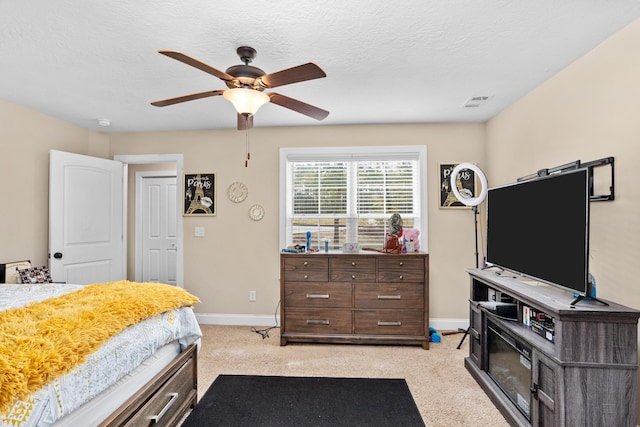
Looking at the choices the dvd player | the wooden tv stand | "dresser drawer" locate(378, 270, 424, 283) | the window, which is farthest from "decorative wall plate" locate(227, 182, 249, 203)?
the wooden tv stand

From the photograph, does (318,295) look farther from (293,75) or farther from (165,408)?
(293,75)

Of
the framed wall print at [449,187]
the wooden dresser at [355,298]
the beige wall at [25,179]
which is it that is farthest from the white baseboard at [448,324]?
the beige wall at [25,179]

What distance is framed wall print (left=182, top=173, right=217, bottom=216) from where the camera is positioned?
4.16 meters

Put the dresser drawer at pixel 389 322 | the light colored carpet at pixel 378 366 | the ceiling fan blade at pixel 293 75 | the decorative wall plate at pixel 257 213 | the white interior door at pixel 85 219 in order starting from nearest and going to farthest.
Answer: the ceiling fan blade at pixel 293 75
the light colored carpet at pixel 378 366
the dresser drawer at pixel 389 322
the white interior door at pixel 85 219
the decorative wall plate at pixel 257 213

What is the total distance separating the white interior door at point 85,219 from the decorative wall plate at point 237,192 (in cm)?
144

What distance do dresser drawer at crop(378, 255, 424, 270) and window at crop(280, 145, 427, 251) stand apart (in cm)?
53

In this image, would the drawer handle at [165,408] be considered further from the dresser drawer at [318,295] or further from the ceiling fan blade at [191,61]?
the ceiling fan blade at [191,61]

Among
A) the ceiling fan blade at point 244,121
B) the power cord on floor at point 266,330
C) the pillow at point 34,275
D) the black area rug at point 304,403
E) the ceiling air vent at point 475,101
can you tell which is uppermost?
the ceiling air vent at point 475,101

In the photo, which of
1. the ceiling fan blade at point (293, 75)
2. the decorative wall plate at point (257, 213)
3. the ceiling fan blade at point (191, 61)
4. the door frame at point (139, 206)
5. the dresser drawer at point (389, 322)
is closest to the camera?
the ceiling fan blade at point (191, 61)

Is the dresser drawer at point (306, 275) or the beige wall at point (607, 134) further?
the dresser drawer at point (306, 275)

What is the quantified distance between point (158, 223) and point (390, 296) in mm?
4046

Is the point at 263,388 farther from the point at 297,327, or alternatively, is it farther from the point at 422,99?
the point at 422,99

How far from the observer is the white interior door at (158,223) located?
550 centimetres

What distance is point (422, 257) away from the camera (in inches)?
133
